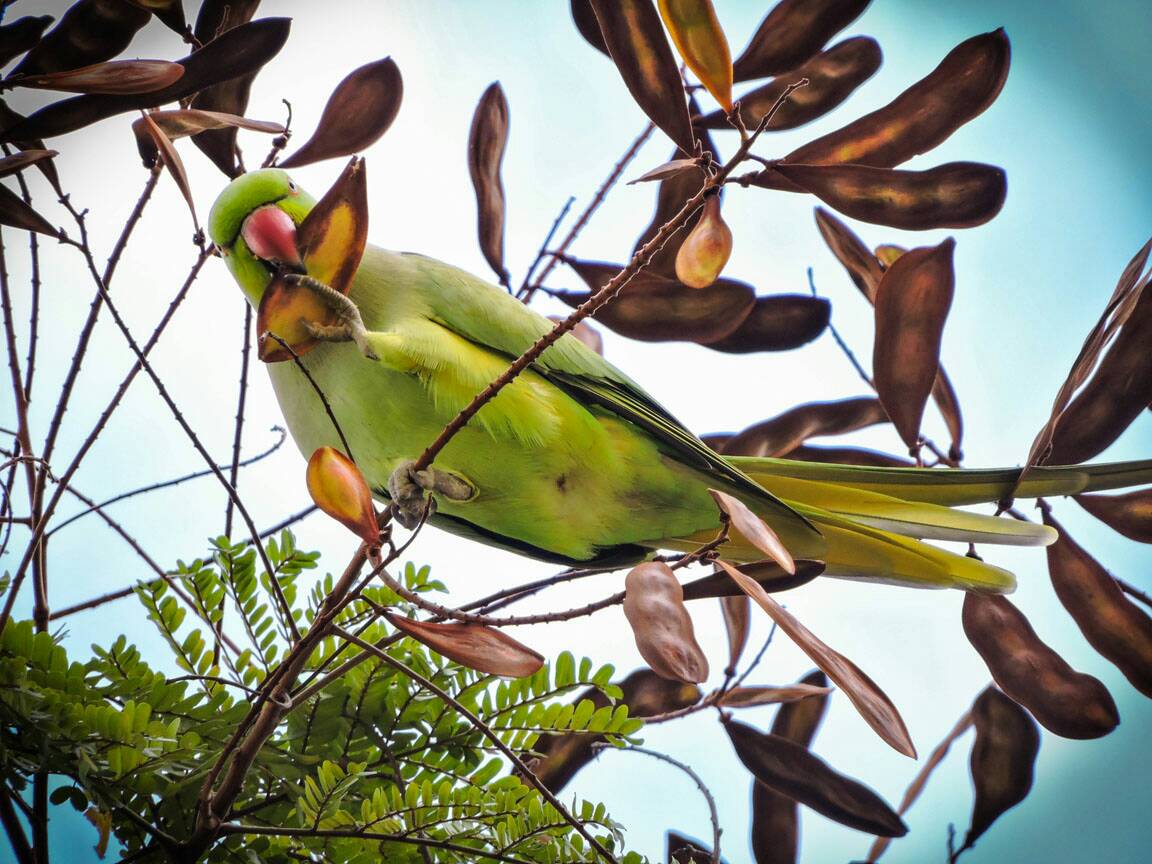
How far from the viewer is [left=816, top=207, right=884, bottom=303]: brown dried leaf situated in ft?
3.28

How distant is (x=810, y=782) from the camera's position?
88 cm

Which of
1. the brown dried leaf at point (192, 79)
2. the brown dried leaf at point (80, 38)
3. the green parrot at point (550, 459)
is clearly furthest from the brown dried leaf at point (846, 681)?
the brown dried leaf at point (80, 38)

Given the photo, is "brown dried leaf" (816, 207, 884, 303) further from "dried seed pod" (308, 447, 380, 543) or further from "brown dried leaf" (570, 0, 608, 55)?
"dried seed pod" (308, 447, 380, 543)

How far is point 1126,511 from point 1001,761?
0.25 metres

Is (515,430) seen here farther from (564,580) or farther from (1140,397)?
(1140,397)

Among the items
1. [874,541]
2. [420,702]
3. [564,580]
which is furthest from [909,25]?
[420,702]

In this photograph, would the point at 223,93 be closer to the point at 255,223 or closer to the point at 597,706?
the point at 255,223

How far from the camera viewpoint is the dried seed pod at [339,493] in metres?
0.59

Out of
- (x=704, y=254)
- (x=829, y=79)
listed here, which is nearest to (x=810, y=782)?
(x=704, y=254)

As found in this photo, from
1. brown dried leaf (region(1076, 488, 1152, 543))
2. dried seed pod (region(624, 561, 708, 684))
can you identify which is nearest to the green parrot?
brown dried leaf (region(1076, 488, 1152, 543))

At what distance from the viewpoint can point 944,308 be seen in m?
0.84

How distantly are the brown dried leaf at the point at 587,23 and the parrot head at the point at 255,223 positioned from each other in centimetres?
30

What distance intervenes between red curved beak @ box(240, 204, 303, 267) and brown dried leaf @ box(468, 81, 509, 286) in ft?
0.66

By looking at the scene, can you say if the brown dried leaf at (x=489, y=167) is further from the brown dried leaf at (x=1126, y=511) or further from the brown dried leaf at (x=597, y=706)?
the brown dried leaf at (x=1126, y=511)
